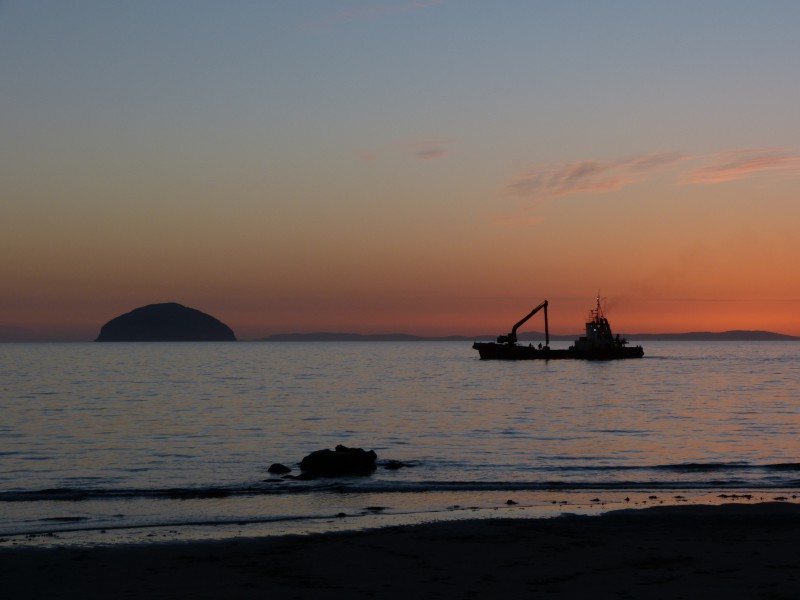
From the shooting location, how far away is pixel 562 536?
17562 mm

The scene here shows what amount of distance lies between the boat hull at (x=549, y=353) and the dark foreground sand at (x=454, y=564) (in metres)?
135

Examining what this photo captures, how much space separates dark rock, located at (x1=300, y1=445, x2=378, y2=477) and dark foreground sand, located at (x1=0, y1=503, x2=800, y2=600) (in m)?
10.1

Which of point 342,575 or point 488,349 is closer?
point 342,575

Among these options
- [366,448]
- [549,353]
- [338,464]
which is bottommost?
[366,448]

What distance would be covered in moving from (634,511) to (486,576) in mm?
7603

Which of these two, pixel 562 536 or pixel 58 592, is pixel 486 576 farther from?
pixel 58 592

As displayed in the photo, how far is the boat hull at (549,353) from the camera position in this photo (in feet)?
500

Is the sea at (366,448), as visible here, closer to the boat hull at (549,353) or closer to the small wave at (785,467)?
the small wave at (785,467)

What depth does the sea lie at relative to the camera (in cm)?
2123

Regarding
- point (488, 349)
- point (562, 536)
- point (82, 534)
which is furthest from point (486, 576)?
point (488, 349)

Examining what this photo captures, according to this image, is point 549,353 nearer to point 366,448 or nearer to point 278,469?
point 366,448

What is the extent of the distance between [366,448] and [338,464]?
Result: 36.4ft

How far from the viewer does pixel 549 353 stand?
542 feet

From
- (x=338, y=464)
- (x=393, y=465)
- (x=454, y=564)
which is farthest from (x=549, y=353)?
(x=454, y=564)
